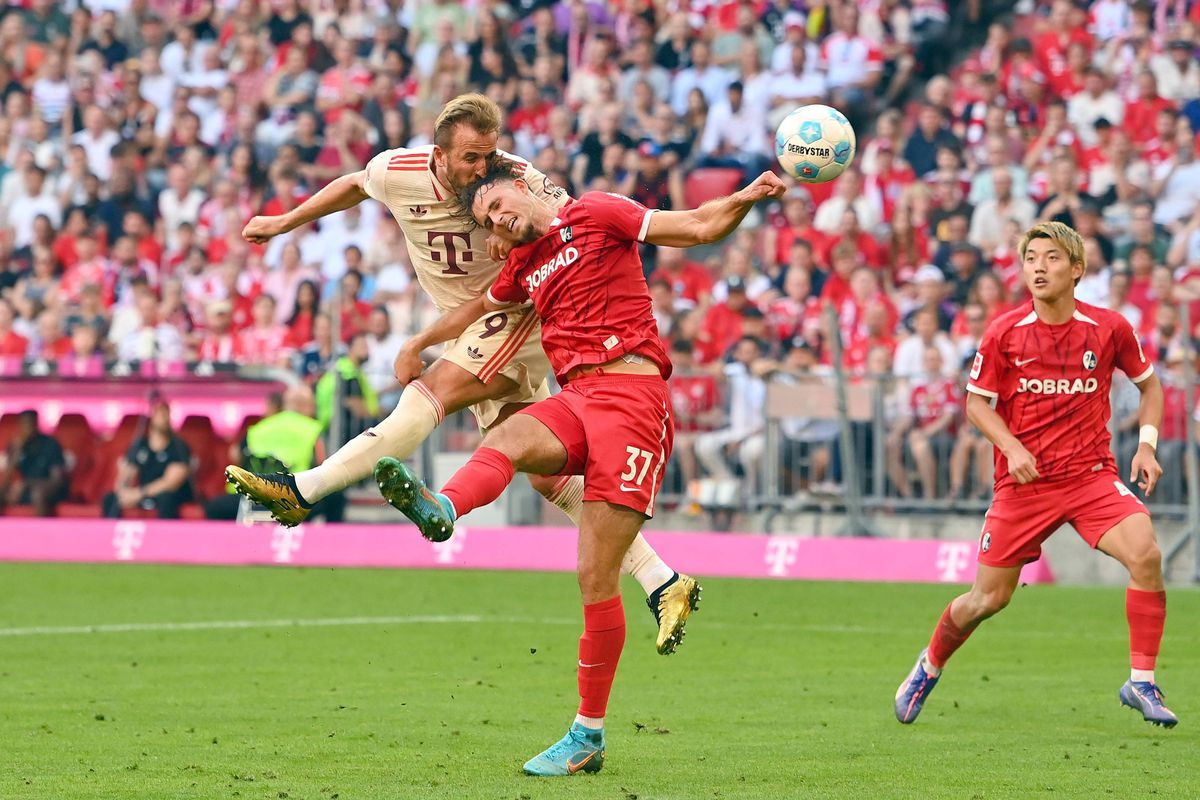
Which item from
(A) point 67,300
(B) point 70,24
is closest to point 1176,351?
(A) point 67,300

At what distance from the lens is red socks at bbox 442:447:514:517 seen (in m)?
7.25

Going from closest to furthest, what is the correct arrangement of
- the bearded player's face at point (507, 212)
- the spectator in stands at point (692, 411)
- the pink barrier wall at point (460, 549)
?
the bearded player's face at point (507, 212), the pink barrier wall at point (460, 549), the spectator in stands at point (692, 411)

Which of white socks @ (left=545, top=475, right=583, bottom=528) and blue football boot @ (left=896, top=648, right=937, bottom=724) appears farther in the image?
white socks @ (left=545, top=475, right=583, bottom=528)

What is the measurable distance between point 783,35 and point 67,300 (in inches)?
351

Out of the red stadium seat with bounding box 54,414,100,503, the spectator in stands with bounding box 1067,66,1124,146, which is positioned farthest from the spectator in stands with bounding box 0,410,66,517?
the spectator in stands with bounding box 1067,66,1124,146

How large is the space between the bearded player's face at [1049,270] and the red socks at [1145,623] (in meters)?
→ 1.40

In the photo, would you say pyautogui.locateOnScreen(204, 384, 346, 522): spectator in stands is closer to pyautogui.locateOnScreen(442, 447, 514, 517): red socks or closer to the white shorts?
the white shorts

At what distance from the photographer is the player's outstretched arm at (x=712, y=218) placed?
283 inches

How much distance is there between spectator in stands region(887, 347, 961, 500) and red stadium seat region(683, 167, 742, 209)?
4538 millimetres

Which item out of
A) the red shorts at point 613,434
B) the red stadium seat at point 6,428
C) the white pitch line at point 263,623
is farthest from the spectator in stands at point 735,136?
the red shorts at point 613,434

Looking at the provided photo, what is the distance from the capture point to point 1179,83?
65.2ft

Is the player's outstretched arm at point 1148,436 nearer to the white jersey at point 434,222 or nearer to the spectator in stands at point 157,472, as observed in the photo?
the white jersey at point 434,222

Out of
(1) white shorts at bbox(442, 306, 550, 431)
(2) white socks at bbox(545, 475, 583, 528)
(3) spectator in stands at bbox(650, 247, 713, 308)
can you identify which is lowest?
(3) spectator in stands at bbox(650, 247, 713, 308)

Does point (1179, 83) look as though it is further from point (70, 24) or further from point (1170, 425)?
point (70, 24)
